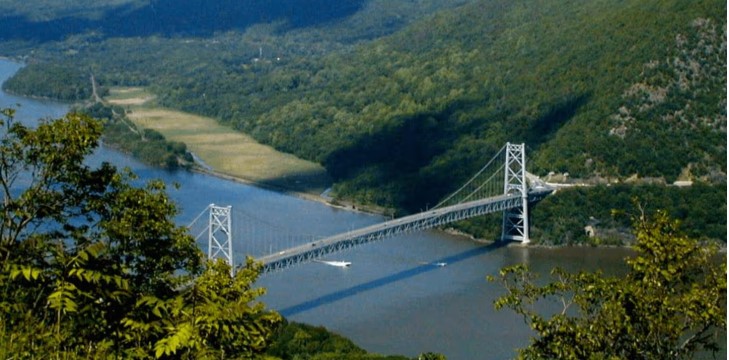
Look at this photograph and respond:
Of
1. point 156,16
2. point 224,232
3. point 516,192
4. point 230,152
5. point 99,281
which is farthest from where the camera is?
point 156,16

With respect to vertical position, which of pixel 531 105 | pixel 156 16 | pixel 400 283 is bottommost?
pixel 400 283

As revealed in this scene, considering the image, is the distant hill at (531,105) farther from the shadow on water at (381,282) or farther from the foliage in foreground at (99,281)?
the foliage in foreground at (99,281)

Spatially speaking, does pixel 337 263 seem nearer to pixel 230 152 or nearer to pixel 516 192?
pixel 516 192

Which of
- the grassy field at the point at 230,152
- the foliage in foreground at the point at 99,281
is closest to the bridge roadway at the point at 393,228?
the grassy field at the point at 230,152

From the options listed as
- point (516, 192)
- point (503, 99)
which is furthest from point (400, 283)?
point (503, 99)

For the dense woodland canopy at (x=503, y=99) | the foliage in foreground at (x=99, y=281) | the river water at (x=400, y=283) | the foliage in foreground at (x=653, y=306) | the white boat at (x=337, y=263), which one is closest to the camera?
the foliage in foreground at (x=99, y=281)
